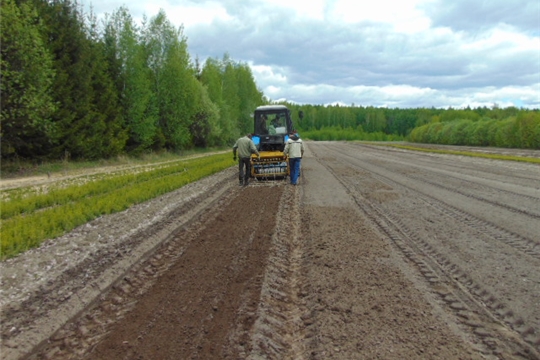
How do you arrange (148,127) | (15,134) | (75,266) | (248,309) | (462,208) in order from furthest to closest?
(148,127)
(15,134)
(462,208)
(75,266)
(248,309)

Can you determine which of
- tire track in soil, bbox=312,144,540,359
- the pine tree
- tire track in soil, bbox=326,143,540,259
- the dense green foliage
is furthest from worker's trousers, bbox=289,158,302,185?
the dense green foliage

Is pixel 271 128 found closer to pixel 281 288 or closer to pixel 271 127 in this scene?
pixel 271 127

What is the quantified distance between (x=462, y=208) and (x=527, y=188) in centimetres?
580

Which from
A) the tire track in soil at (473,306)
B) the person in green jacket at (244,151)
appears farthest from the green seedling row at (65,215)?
the tire track in soil at (473,306)

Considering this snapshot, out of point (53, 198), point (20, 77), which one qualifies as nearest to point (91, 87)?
point (20, 77)

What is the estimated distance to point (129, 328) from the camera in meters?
4.28

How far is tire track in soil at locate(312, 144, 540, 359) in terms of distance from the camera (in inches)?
149

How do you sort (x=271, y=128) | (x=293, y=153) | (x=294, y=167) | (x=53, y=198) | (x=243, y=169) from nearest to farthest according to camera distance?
1. (x=53, y=198)
2. (x=293, y=153)
3. (x=294, y=167)
4. (x=243, y=169)
5. (x=271, y=128)

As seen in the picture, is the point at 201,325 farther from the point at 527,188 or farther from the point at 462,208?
the point at 527,188

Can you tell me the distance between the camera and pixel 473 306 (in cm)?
464

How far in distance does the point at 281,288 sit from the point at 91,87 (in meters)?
24.5

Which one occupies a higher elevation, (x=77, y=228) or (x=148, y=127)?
(x=148, y=127)

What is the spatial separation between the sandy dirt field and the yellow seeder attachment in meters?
6.47

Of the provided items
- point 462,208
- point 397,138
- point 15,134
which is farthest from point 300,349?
point 397,138
